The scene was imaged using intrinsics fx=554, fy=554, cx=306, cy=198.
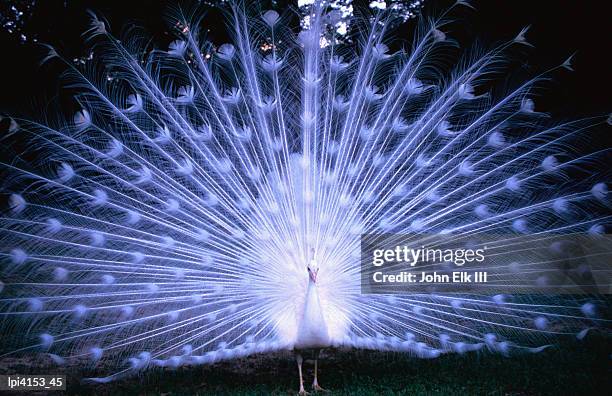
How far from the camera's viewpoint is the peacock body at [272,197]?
15.6ft

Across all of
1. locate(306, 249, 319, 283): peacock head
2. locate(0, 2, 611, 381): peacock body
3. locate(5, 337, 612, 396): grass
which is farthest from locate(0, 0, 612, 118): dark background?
locate(306, 249, 319, 283): peacock head

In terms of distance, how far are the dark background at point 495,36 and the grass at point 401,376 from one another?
3.08m

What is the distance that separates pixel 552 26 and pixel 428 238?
3.84 m

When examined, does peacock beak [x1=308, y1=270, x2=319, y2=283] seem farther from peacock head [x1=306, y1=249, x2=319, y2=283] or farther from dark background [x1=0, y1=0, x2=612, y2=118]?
dark background [x1=0, y1=0, x2=612, y2=118]

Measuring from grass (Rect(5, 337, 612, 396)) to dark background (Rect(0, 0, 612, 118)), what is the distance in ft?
10.1

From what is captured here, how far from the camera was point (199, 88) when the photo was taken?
535 cm

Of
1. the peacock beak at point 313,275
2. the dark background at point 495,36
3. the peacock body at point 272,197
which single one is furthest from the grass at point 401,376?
the dark background at point 495,36

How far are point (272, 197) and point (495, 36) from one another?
4151mm

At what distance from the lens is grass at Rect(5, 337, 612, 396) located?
188 inches

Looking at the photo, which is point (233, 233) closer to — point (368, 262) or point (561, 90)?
point (368, 262)

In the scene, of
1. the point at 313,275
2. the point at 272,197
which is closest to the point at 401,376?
Answer: the point at 313,275

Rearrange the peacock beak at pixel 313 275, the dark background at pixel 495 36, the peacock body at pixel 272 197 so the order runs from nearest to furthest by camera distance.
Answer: the peacock beak at pixel 313 275
the peacock body at pixel 272 197
the dark background at pixel 495 36

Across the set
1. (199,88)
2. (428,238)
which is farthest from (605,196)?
(199,88)

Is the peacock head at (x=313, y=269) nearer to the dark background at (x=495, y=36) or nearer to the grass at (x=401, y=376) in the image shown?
the grass at (x=401, y=376)
